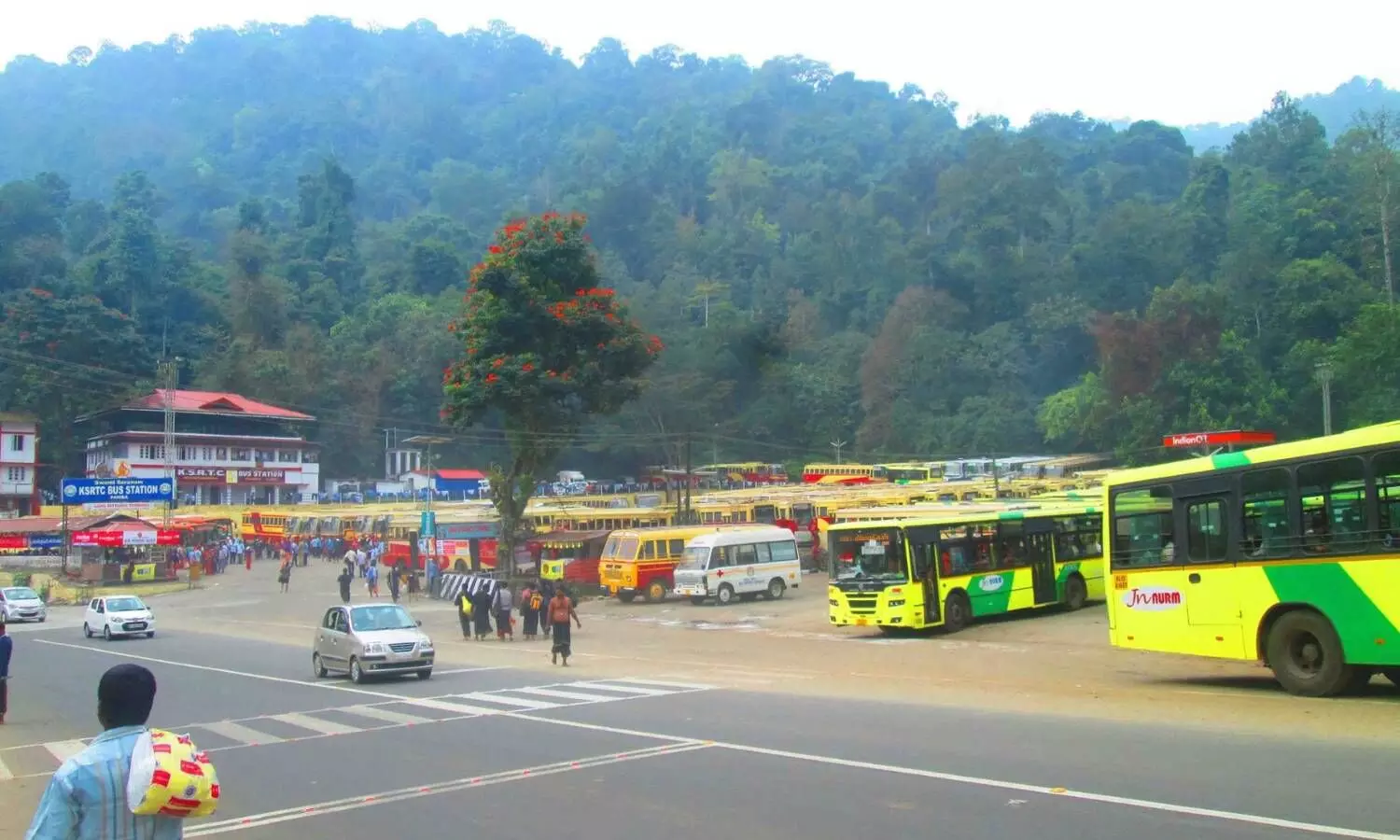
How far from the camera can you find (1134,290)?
296ft

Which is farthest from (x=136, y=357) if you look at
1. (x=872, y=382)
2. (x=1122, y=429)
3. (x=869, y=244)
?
(x=1122, y=429)

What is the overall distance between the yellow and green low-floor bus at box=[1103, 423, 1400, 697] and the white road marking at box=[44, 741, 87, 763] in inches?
570

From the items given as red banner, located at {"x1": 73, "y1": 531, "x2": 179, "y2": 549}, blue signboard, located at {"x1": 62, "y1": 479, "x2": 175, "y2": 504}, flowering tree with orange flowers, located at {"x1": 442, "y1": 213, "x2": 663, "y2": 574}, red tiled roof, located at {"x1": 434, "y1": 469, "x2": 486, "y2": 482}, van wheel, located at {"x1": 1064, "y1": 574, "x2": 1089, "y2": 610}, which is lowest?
van wheel, located at {"x1": 1064, "y1": 574, "x2": 1089, "y2": 610}

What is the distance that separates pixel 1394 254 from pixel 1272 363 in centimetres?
1071

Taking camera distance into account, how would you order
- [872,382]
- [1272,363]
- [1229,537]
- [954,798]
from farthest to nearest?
[872,382], [1272,363], [1229,537], [954,798]

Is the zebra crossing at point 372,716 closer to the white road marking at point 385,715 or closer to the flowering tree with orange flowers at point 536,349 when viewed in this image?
the white road marking at point 385,715

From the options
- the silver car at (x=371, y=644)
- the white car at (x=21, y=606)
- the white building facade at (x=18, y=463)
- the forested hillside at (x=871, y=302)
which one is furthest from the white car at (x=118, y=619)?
the white building facade at (x=18, y=463)

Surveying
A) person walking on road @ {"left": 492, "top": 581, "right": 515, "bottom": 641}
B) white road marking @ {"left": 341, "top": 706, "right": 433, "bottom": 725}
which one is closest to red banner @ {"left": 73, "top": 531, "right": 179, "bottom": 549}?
person walking on road @ {"left": 492, "top": 581, "right": 515, "bottom": 641}

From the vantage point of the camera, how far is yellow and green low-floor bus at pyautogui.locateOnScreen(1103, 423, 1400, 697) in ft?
44.9

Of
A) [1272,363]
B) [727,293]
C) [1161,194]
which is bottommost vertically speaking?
[1272,363]

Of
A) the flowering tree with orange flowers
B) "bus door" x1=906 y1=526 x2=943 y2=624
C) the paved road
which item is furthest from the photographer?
the flowering tree with orange flowers

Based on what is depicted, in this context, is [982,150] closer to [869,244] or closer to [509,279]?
[869,244]

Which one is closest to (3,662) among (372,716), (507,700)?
(372,716)

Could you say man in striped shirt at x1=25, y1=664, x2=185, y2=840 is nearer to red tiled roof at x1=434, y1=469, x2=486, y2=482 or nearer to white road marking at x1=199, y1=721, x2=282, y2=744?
white road marking at x1=199, y1=721, x2=282, y2=744
